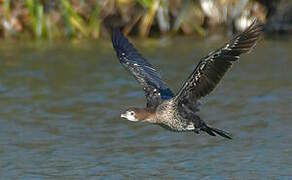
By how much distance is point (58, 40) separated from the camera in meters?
14.3

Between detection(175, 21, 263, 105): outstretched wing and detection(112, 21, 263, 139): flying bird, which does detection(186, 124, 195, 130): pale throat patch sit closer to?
detection(112, 21, 263, 139): flying bird

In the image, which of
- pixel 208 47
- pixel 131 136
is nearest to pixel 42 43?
pixel 208 47

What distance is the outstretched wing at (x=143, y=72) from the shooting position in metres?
8.31

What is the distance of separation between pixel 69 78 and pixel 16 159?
385 cm

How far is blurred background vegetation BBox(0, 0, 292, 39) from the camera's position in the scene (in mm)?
13867

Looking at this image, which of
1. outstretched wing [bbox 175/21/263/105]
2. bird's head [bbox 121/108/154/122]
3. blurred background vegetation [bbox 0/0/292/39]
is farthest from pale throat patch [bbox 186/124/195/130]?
blurred background vegetation [bbox 0/0/292/39]

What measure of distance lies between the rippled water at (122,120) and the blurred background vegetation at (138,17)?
0.27 meters

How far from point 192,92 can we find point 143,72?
115cm

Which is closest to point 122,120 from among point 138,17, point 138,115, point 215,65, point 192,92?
point 138,115

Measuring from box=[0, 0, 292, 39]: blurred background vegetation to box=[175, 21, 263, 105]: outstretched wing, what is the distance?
6022 millimetres

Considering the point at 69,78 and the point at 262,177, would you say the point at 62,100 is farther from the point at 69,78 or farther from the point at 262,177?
the point at 262,177

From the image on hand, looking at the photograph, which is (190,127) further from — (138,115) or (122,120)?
(122,120)

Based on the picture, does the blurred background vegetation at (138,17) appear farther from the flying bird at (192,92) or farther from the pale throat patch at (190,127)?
the pale throat patch at (190,127)

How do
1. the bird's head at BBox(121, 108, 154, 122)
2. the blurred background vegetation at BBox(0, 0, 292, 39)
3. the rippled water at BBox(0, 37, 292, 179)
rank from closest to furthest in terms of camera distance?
1. the bird's head at BBox(121, 108, 154, 122)
2. the rippled water at BBox(0, 37, 292, 179)
3. the blurred background vegetation at BBox(0, 0, 292, 39)
